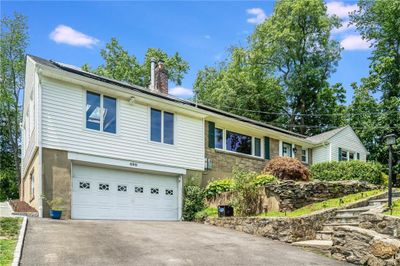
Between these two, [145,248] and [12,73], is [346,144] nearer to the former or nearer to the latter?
[145,248]

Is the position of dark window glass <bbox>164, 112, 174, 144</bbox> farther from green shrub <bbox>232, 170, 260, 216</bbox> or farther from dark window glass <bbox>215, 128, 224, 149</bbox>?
green shrub <bbox>232, 170, 260, 216</bbox>

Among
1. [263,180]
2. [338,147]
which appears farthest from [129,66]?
[263,180]

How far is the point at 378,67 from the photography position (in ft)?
107

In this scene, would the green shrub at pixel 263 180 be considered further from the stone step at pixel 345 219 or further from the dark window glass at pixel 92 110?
the dark window glass at pixel 92 110

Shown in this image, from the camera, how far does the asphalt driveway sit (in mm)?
7820

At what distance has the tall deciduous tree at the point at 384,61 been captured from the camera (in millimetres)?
30203

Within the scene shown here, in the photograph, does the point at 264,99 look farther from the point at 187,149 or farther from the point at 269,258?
the point at 269,258

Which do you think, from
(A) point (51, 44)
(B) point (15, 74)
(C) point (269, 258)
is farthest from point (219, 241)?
(B) point (15, 74)

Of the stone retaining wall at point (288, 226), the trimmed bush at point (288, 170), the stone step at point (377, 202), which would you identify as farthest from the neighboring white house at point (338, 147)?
the stone retaining wall at point (288, 226)

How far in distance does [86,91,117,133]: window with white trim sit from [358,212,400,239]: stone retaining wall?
9.26 meters

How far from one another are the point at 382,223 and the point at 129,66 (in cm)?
3240

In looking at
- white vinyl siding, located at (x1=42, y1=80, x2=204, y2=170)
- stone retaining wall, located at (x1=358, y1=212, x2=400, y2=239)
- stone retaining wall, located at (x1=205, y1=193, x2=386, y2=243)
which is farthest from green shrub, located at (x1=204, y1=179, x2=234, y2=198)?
stone retaining wall, located at (x1=358, y1=212, x2=400, y2=239)

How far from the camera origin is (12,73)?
112 ft

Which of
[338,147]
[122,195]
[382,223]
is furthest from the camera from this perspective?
[338,147]
